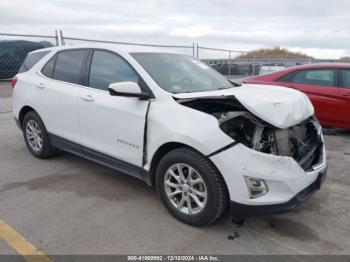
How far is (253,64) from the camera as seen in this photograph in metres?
16.9

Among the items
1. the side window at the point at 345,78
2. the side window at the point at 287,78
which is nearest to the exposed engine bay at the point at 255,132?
the side window at the point at 345,78

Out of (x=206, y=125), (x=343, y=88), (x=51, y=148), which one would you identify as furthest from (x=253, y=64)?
(x=206, y=125)

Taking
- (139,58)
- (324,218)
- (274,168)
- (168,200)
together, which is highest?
(139,58)

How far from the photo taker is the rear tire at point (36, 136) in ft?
15.9

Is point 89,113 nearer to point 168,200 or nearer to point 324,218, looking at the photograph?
point 168,200

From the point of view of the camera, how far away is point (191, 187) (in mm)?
3145

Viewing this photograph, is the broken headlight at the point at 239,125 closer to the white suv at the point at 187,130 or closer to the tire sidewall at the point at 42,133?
the white suv at the point at 187,130

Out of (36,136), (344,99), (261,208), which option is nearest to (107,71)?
(36,136)

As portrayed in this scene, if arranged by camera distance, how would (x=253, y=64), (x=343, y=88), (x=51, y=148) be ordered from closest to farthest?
(x=51, y=148), (x=343, y=88), (x=253, y=64)

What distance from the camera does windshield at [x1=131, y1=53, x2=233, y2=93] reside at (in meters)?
3.62

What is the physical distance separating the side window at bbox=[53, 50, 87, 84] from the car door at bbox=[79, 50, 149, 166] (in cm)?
21

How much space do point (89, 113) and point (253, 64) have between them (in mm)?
14151

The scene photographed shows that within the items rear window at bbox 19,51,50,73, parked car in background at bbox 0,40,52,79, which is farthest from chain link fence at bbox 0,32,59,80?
rear window at bbox 19,51,50,73

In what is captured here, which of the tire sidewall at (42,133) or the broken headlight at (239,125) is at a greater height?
the broken headlight at (239,125)
